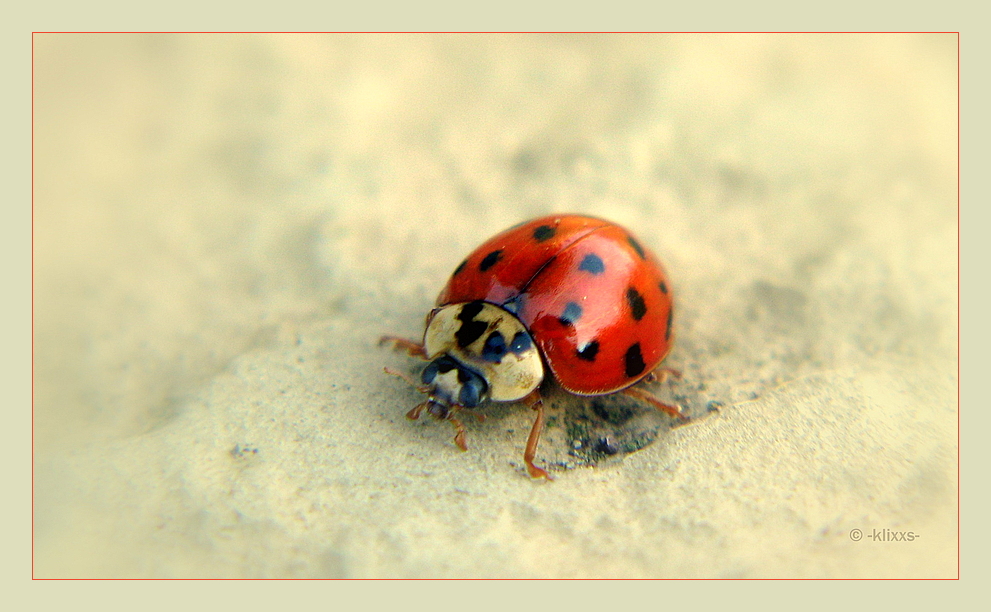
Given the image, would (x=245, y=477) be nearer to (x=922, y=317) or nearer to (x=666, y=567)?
(x=666, y=567)

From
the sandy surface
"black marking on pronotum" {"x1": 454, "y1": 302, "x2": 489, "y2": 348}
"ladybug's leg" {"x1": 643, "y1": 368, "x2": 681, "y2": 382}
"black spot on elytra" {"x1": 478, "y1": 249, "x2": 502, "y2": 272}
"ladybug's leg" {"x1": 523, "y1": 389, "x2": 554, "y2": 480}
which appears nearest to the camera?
the sandy surface

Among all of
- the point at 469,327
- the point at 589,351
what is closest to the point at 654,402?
the point at 589,351

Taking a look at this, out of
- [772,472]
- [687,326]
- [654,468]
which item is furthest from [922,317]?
[654,468]

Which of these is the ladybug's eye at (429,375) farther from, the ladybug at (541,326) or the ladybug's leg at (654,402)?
the ladybug's leg at (654,402)

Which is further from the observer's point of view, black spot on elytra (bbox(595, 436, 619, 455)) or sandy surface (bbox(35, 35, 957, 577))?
black spot on elytra (bbox(595, 436, 619, 455))

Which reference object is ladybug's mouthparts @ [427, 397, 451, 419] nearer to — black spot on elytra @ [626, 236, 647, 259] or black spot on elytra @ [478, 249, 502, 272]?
black spot on elytra @ [478, 249, 502, 272]

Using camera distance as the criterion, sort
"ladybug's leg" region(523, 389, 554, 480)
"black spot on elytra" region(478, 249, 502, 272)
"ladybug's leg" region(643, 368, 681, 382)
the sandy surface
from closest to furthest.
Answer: the sandy surface → "ladybug's leg" region(523, 389, 554, 480) → "black spot on elytra" region(478, 249, 502, 272) → "ladybug's leg" region(643, 368, 681, 382)

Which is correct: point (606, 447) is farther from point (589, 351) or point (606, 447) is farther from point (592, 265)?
point (592, 265)

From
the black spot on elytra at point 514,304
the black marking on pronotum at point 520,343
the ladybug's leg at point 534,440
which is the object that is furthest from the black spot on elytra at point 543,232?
the ladybug's leg at point 534,440

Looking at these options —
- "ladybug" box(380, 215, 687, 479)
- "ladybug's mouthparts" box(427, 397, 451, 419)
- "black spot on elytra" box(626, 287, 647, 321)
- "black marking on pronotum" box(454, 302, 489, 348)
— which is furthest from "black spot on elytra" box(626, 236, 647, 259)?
"ladybug's mouthparts" box(427, 397, 451, 419)
